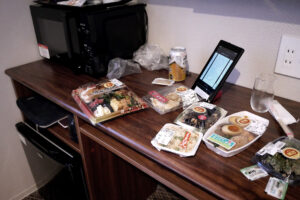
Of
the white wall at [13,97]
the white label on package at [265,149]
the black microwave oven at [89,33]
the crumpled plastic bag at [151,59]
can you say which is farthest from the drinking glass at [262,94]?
the white wall at [13,97]

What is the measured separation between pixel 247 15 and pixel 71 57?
2.54 feet

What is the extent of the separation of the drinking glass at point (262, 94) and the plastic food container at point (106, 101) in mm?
391

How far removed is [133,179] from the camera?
134cm

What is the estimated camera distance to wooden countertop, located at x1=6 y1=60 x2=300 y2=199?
574 mm

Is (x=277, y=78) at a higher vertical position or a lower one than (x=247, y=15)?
lower

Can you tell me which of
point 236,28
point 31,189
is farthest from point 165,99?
point 31,189

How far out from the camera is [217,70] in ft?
3.01

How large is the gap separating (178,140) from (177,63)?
43cm

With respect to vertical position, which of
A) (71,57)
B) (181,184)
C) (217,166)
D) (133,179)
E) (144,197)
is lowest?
(144,197)

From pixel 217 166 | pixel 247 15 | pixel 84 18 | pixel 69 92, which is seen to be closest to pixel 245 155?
pixel 217 166

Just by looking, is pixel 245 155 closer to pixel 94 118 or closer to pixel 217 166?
pixel 217 166

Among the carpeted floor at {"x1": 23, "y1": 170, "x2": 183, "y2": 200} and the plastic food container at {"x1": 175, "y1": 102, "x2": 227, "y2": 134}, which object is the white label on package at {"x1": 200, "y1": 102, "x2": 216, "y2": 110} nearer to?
the plastic food container at {"x1": 175, "y1": 102, "x2": 227, "y2": 134}

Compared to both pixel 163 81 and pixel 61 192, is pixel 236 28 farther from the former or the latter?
pixel 61 192

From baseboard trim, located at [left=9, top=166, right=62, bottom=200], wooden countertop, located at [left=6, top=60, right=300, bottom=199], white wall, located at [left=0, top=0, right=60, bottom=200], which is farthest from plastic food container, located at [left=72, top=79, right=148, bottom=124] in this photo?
baseboard trim, located at [left=9, top=166, right=62, bottom=200]
